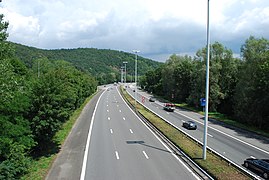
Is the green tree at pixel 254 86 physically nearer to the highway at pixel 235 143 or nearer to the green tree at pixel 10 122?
the highway at pixel 235 143

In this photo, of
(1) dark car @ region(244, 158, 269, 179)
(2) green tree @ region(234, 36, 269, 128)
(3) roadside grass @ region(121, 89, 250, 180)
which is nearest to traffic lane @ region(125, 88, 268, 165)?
(1) dark car @ region(244, 158, 269, 179)

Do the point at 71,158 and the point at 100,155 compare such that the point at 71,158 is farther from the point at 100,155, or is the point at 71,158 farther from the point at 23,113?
the point at 23,113

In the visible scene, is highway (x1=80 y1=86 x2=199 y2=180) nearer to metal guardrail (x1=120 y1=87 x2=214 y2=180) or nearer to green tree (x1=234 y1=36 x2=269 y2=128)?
metal guardrail (x1=120 y1=87 x2=214 y2=180)

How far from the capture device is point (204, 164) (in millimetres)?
20531

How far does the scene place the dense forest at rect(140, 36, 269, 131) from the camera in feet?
145

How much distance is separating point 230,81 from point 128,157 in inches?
1849

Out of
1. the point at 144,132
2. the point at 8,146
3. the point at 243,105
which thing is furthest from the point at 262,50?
the point at 8,146

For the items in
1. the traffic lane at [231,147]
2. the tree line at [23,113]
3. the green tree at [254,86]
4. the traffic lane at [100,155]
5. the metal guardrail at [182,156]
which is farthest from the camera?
the green tree at [254,86]

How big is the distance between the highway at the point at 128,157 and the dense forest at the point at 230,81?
63.0 feet

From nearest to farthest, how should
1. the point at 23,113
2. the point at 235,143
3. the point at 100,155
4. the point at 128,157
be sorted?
the point at 128,157
the point at 100,155
the point at 23,113
the point at 235,143

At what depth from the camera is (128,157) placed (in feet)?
78.1

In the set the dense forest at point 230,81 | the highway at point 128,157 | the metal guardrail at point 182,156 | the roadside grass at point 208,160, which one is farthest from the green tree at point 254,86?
the highway at point 128,157

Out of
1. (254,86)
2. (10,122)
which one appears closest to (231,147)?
(254,86)

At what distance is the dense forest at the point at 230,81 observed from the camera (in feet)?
145
